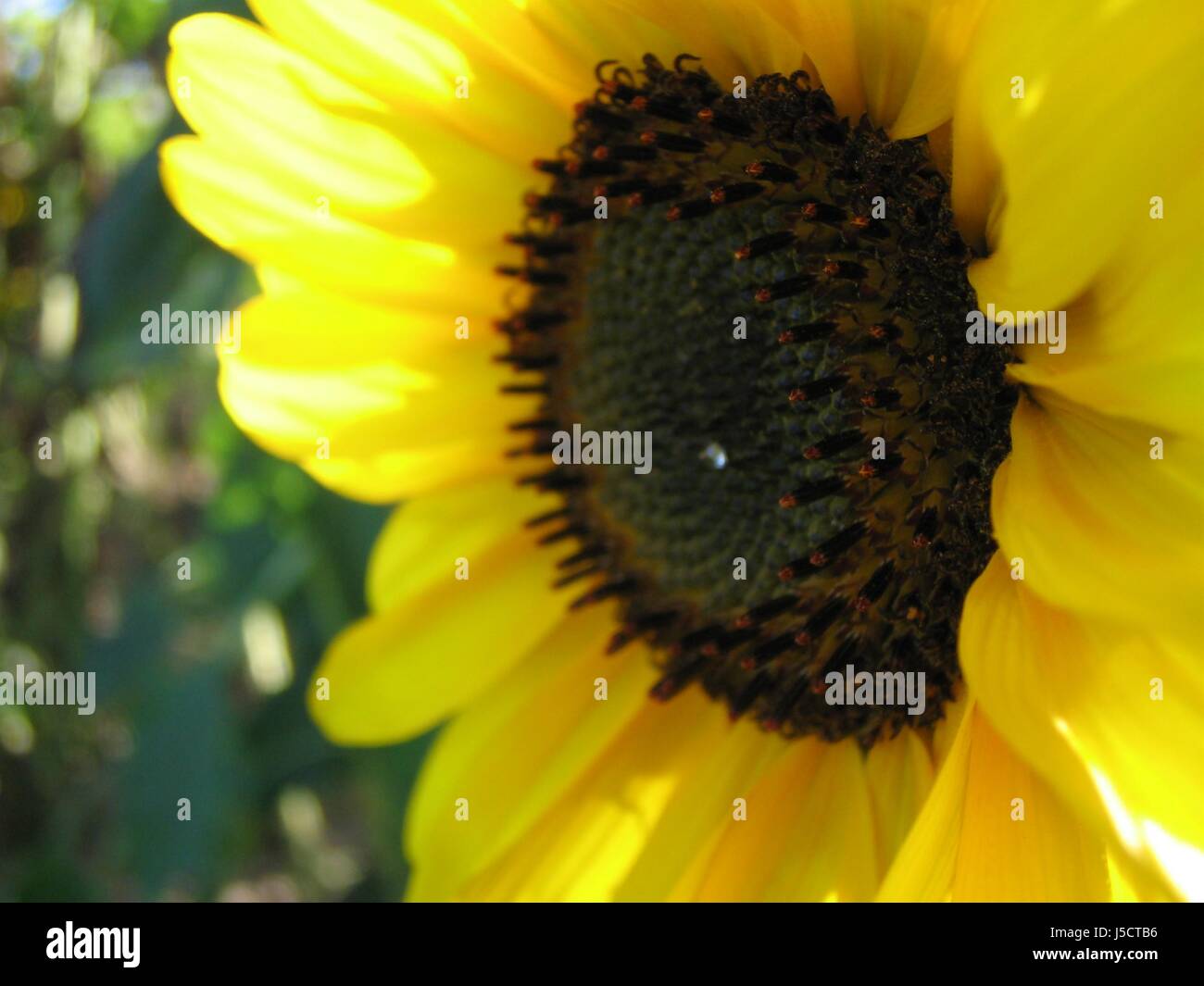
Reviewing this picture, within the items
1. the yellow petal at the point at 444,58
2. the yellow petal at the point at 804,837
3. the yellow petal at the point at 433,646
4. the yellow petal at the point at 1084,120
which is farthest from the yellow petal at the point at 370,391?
the yellow petal at the point at 1084,120

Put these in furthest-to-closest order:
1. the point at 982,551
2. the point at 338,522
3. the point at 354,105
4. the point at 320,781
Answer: the point at 320,781 < the point at 338,522 < the point at 354,105 < the point at 982,551

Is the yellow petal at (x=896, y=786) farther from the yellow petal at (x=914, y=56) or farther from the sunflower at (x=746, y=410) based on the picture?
the yellow petal at (x=914, y=56)

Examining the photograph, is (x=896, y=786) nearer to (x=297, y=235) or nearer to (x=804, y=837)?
(x=804, y=837)

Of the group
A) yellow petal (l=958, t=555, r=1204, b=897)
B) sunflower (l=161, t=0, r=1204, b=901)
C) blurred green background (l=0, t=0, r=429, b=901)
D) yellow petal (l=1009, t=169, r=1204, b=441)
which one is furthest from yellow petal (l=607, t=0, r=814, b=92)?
blurred green background (l=0, t=0, r=429, b=901)

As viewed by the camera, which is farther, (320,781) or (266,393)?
(320,781)
